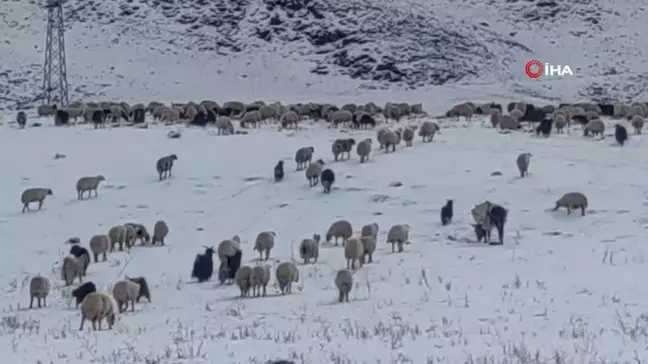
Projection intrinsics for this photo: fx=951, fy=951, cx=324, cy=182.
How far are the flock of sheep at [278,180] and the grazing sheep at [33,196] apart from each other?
2 centimetres

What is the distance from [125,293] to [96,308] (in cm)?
137

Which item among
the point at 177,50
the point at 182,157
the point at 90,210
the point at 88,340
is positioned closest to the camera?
the point at 88,340

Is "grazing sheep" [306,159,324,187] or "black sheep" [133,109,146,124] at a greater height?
"black sheep" [133,109,146,124]

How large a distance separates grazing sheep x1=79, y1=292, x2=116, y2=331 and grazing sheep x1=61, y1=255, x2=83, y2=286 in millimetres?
3436

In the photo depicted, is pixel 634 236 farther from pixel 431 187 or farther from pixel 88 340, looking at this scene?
pixel 88 340

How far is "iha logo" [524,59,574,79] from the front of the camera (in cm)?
5856

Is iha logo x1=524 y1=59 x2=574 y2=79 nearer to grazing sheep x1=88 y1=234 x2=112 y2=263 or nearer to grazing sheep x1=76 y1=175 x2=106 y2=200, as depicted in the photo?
grazing sheep x1=76 y1=175 x2=106 y2=200

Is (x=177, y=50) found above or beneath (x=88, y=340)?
above

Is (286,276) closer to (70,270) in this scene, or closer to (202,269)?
(202,269)

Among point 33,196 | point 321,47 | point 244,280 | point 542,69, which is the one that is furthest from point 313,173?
point 321,47

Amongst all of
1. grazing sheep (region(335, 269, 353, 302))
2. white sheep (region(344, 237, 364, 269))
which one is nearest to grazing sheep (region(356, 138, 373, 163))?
white sheep (region(344, 237, 364, 269))

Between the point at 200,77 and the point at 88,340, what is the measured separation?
Answer: 50.8 meters

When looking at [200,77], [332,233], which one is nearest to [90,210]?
[332,233]

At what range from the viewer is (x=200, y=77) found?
60.5 metres
